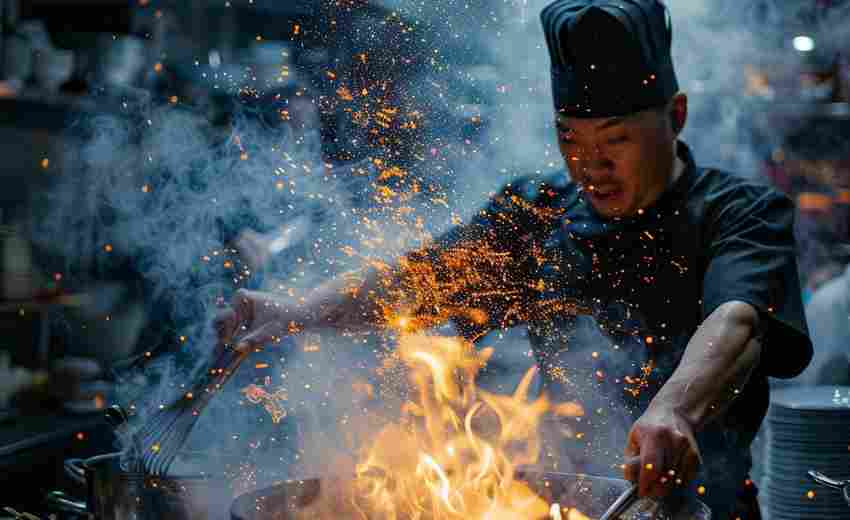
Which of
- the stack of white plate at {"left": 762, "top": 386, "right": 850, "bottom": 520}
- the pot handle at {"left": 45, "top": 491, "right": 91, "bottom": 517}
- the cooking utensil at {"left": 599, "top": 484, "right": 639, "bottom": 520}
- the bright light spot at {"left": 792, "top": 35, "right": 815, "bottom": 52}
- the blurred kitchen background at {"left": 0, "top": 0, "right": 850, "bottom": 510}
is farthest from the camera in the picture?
the bright light spot at {"left": 792, "top": 35, "right": 815, "bottom": 52}

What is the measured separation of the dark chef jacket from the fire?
0.11 metres

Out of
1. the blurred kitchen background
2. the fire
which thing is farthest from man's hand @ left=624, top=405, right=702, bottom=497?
the blurred kitchen background

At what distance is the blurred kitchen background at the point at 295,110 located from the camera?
7.63 feet

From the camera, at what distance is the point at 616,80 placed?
1833 millimetres

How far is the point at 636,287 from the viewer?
2.03 meters

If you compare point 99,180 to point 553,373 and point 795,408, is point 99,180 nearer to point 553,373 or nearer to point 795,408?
point 553,373

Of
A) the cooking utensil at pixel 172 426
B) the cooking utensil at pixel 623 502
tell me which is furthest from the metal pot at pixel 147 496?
the cooking utensil at pixel 623 502

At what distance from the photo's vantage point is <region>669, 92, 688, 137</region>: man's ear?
191cm

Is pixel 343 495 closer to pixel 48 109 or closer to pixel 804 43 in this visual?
pixel 48 109

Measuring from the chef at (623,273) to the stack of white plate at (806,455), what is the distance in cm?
16

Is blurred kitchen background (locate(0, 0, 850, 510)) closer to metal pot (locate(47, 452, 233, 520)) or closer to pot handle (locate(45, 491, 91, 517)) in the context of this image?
pot handle (locate(45, 491, 91, 517))

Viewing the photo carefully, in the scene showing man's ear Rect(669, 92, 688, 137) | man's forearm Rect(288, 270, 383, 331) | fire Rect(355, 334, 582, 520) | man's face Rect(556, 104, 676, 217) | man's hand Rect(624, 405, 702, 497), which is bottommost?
fire Rect(355, 334, 582, 520)

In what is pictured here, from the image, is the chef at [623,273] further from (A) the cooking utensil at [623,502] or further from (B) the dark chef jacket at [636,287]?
(A) the cooking utensil at [623,502]

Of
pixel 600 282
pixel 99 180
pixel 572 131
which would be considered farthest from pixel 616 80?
pixel 99 180
